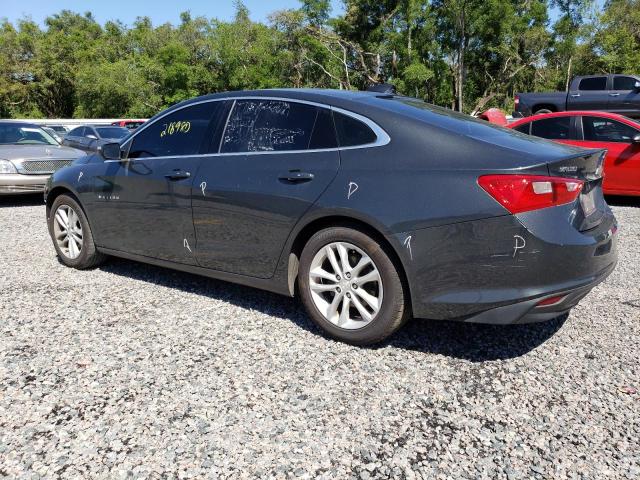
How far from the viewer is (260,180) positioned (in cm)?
362

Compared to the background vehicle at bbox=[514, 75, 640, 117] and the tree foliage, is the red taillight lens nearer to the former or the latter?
the background vehicle at bbox=[514, 75, 640, 117]

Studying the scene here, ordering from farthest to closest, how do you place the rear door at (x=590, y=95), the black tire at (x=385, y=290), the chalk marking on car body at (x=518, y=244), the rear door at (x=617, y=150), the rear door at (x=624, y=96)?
the rear door at (x=590, y=95) → the rear door at (x=624, y=96) → the rear door at (x=617, y=150) → the black tire at (x=385, y=290) → the chalk marking on car body at (x=518, y=244)

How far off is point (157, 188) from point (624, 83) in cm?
1645

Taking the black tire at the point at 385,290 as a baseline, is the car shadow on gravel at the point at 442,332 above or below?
below

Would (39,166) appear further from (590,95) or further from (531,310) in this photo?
(590,95)

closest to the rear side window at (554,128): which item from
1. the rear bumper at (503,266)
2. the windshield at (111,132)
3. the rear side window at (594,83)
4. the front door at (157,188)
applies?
the rear bumper at (503,266)

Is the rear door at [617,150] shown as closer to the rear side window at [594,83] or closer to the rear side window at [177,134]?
the rear side window at [177,134]

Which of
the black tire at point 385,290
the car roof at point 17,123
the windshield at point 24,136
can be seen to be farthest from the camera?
the car roof at point 17,123

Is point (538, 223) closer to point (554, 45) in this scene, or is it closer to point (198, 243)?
point (198, 243)

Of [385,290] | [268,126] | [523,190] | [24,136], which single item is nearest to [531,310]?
[523,190]

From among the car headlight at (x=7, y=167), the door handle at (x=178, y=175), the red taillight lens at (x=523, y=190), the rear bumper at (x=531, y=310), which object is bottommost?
the rear bumper at (x=531, y=310)

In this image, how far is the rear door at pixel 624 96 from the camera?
52.5ft

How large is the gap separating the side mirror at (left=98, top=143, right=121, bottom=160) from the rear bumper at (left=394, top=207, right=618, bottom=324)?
280 centimetres

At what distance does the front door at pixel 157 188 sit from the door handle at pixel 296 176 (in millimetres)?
863
